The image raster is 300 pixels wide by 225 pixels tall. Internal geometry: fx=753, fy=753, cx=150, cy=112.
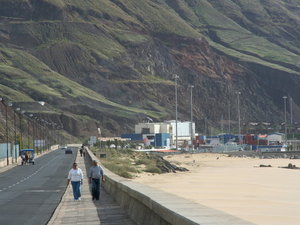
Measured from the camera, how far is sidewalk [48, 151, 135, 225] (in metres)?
21.1

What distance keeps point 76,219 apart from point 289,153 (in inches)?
5945

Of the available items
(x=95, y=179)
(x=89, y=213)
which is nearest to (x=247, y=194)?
(x=95, y=179)

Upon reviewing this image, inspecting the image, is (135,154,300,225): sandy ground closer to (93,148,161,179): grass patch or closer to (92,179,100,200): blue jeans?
(93,148,161,179): grass patch

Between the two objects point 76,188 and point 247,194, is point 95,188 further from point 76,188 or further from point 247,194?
point 247,194

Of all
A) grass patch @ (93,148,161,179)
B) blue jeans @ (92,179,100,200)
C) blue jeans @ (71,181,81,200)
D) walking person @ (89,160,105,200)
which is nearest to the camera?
walking person @ (89,160,105,200)

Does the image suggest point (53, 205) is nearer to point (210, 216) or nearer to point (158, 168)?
point (210, 216)

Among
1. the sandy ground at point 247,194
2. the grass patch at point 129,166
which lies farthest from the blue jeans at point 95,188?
the grass patch at point 129,166

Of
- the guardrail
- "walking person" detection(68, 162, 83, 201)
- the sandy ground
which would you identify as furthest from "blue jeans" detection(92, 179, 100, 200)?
the guardrail

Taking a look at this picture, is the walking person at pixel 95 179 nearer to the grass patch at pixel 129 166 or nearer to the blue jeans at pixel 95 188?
the blue jeans at pixel 95 188

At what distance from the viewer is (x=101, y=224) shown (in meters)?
20.2

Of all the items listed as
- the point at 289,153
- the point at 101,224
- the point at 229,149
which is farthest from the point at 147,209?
the point at 229,149

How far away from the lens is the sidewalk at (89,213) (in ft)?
69.2

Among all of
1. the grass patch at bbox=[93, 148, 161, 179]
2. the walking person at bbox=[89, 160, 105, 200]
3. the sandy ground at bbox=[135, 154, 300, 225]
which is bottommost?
the sandy ground at bbox=[135, 154, 300, 225]

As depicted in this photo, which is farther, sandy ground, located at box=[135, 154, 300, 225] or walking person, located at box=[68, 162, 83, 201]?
walking person, located at box=[68, 162, 83, 201]
